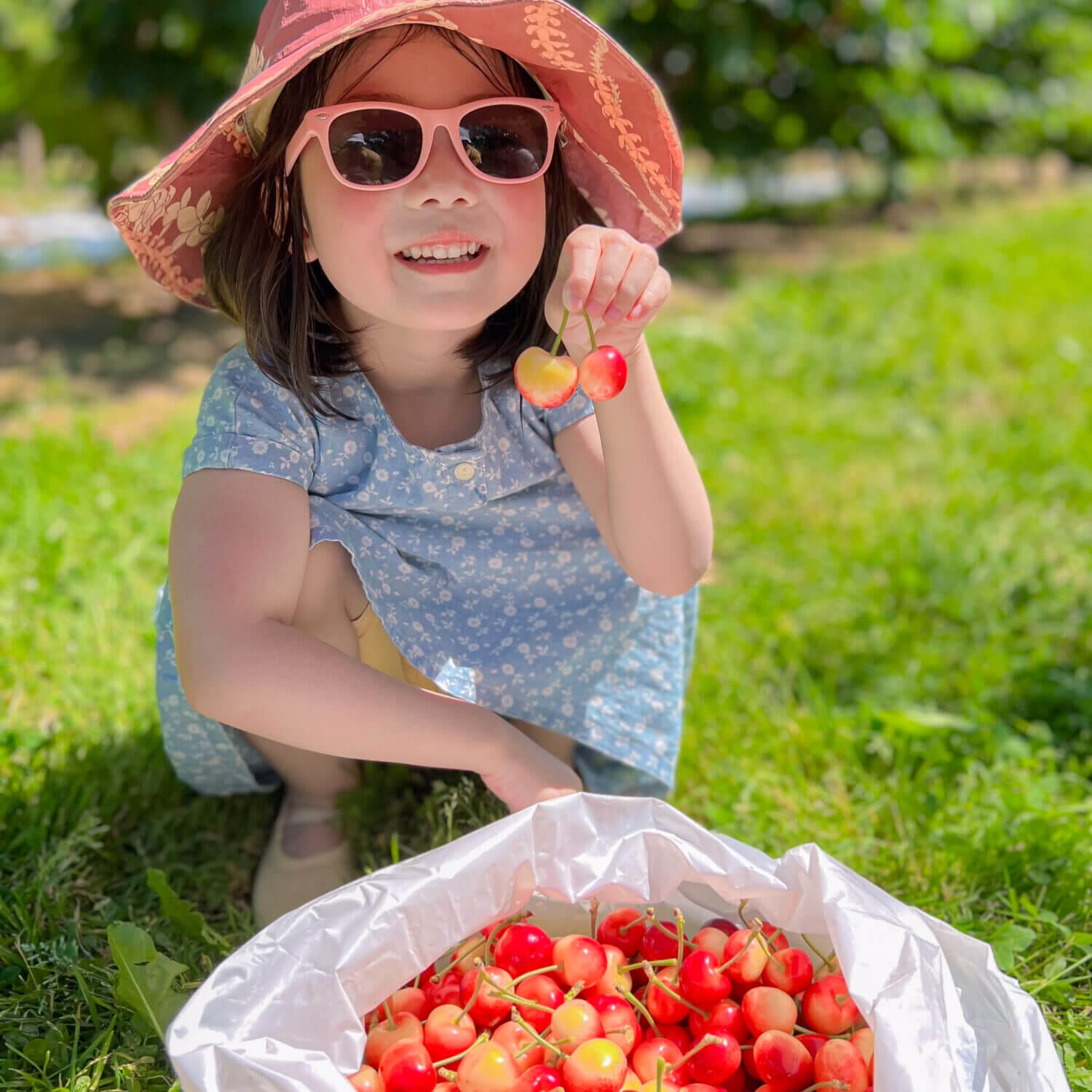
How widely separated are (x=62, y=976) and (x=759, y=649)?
1340 mm

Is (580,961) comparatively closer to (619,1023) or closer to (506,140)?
(619,1023)

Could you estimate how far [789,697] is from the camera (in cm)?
211

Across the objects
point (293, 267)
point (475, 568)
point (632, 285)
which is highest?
point (632, 285)

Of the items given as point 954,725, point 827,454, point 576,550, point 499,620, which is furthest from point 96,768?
point 827,454

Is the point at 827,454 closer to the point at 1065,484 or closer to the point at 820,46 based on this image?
the point at 1065,484

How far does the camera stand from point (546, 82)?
1.59 m

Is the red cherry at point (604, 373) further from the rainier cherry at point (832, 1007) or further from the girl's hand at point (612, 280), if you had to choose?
the rainier cherry at point (832, 1007)

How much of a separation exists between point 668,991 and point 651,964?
0.20 ft

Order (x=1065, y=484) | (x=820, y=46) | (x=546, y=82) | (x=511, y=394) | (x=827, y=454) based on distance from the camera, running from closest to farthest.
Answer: (x=546, y=82) < (x=511, y=394) < (x=1065, y=484) < (x=827, y=454) < (x=820, y=46)

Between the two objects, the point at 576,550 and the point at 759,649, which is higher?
the point at 576,550

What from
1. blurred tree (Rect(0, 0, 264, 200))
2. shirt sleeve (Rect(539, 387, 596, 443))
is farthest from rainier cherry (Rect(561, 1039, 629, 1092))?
blurred tree (Rect(0, 0, 264, 200))

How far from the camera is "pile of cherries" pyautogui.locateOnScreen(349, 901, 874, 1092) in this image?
1.29 meters

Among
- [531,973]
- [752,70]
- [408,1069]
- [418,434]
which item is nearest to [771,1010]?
[531,973]

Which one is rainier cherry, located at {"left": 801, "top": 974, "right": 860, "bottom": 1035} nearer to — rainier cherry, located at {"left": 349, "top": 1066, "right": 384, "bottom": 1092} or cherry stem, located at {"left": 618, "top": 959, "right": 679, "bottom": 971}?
cherry stem, located at {"left": 618, "top": 959, "right": 679, "bottom": 971}
